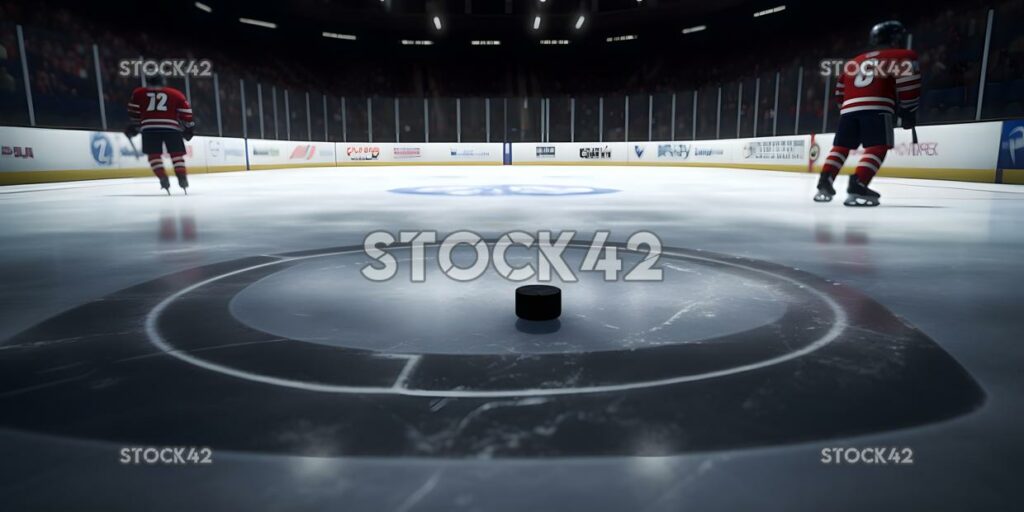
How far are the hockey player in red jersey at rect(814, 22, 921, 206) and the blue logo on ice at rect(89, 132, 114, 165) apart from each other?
1160 cm

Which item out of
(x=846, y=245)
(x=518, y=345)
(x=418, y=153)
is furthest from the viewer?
(x=418, y=153)

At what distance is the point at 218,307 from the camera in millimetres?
2094

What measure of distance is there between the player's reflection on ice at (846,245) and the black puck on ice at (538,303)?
158 cm

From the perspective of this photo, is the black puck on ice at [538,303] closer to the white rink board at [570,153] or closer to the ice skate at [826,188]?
the ice skate at [826,188]

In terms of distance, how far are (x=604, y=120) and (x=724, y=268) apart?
2135 cm

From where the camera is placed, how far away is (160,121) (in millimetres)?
7457

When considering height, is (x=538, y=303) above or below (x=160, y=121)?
below

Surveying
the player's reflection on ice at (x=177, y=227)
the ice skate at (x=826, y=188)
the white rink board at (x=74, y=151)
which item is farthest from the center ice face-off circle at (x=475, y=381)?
the white rink board at (x=74, y=151)

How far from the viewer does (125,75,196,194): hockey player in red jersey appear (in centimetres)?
741

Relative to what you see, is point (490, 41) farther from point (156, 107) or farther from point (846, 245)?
point (846, 245)

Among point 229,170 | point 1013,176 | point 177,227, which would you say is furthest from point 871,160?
point 229,170

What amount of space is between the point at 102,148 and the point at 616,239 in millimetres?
10999

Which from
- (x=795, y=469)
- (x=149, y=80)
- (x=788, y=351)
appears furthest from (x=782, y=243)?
(x=149, y=80)

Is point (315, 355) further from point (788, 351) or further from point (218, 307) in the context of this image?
point (788, 351)
